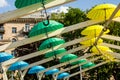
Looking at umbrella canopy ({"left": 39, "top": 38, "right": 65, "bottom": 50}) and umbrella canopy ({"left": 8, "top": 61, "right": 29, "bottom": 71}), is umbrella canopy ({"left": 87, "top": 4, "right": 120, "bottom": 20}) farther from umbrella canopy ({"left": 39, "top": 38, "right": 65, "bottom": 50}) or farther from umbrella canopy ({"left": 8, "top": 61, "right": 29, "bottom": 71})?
umbrella canopy ({"left": 8, "top": 61, "right": 29, "bottom": 71})

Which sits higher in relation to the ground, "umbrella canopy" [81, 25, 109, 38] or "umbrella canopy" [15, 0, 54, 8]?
"umbrella canopy" [15, 0, 54, 8]

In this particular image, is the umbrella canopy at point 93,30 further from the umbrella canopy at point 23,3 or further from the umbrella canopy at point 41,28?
the umbrella canopy at point 23,3

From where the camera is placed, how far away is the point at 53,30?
12703 millimetres

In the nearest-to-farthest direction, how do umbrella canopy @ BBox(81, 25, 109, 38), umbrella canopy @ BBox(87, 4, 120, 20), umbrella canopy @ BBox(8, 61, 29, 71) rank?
umbrella canopy @ BBox(87, 4, 120, 20) < umbrella canopy @ BBox(81, 25, 109, 38) < umbrella canopy @ BBox(8, 61, 29, 71)

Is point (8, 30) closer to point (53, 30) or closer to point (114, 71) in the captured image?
point (114, 71)

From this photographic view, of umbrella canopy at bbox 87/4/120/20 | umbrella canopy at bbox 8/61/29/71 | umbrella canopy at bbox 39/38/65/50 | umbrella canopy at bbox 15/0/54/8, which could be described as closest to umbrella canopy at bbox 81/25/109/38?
umbrella canopy at bbox 87/4/120/20

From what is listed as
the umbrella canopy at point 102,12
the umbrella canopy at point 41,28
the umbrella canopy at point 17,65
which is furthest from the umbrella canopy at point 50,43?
the umbrella canopy at point 17,65

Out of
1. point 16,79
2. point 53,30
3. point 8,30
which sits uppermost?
point 53,30

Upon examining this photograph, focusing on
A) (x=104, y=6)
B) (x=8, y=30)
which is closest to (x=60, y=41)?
(x=104, y=6)

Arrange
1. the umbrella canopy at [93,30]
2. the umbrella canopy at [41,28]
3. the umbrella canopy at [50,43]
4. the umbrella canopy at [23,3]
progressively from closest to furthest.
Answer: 1. the umbrella canopy at [23,3]
2. the umbrella canopy at [41,28]
3. the umbrella canopy at [93,30]
4. the umbrella canopy at [50,43]

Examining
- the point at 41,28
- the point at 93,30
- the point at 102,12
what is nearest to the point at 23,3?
the point at 41,28

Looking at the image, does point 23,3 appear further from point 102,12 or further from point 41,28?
point 102,12

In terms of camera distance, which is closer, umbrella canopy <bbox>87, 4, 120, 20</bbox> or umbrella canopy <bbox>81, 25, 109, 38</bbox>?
umbrella canopy <bbox>87, 4, 120, 20</bbox>

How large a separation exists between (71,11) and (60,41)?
97.3 ft
